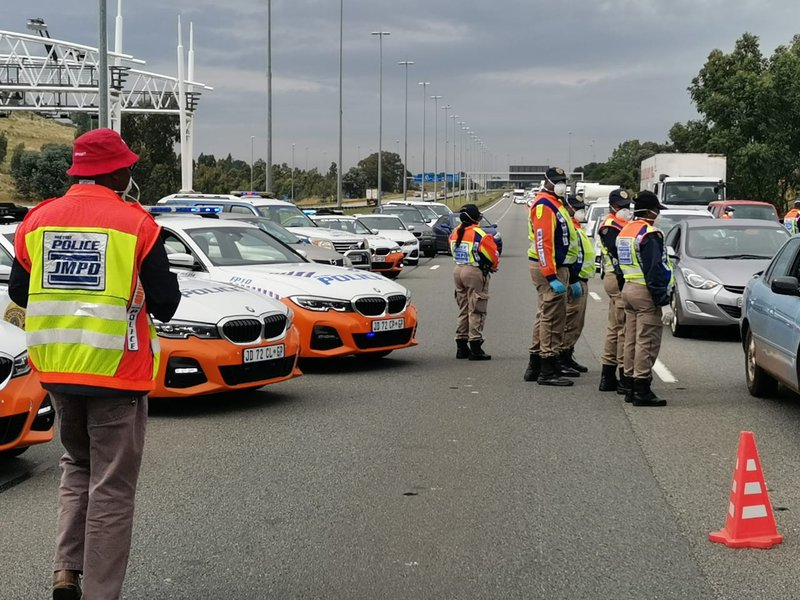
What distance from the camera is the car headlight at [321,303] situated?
1152 cm

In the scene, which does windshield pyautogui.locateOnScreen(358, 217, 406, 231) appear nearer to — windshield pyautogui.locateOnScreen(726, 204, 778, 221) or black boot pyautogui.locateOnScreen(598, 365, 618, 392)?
windshield pyautogui.locateOnScreen(726, 204, 778, 221)

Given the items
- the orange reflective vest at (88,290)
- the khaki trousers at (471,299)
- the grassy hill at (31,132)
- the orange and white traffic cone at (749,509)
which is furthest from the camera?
the grassy hill at (31,132)

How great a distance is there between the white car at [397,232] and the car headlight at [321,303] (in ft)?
65.9

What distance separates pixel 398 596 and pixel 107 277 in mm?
1780

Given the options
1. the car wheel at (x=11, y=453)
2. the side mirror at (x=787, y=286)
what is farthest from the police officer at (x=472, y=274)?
the car wheel at (x=11, y=453)

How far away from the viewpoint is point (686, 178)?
35.3 meters

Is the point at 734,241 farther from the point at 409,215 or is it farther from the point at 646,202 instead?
the point at 409,215

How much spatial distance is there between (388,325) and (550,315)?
1.84m

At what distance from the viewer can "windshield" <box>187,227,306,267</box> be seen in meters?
12.2

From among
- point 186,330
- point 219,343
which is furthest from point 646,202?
point 186,330

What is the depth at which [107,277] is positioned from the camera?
4.29 metres

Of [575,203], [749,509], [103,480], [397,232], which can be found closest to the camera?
[103,480]

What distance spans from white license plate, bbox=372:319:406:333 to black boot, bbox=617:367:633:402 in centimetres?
243

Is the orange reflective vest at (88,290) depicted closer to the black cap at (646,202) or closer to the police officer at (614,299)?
the black cap at (646,202)
